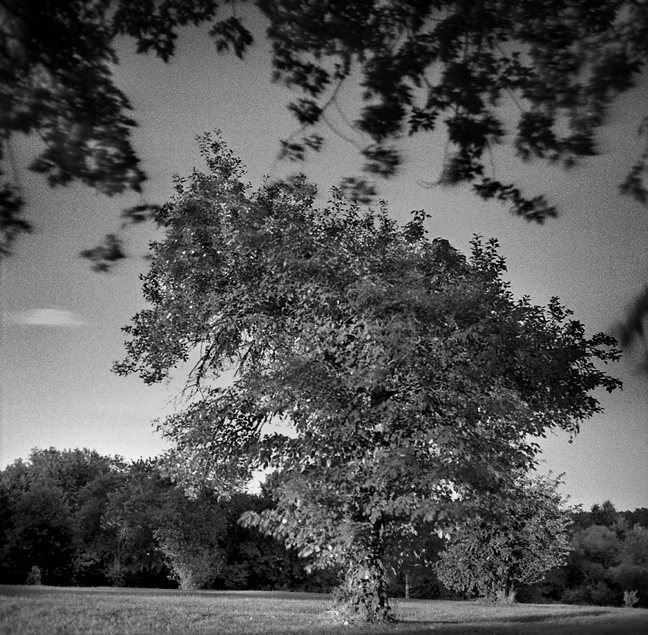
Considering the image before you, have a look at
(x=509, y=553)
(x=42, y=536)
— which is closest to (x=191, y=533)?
(x=42, y=536)

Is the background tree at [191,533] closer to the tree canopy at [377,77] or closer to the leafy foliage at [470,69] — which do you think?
the tree canopy at [377,77]

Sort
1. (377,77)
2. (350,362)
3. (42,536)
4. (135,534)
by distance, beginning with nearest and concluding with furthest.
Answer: (377,77)
(350,362)
(135,534)
(42,536)

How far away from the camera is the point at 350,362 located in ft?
38.2

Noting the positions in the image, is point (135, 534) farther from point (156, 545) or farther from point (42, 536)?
point (42, 536)

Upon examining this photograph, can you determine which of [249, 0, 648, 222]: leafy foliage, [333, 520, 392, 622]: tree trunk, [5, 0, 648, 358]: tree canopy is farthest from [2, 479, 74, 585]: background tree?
[249, 0, 648, 222]: leafy foliage

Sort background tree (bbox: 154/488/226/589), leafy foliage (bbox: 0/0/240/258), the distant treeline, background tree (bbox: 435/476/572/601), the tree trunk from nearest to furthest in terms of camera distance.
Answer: leafy foliage (bbox: 0/0/240/258) < the tree trunk < background tree (bbox: 435/476/572/601) < background tree (bbox: 154/488/226/589) < the distant treeline

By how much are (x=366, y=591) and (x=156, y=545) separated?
3417 centimetres

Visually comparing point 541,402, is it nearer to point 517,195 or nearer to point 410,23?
point 517,195

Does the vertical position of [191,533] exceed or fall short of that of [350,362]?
it falls short

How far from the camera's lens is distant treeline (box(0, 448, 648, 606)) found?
117 ft

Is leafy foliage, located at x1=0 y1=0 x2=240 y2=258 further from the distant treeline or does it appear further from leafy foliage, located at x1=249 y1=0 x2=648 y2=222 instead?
the distant treeline

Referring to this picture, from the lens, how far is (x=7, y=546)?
39.2 meters

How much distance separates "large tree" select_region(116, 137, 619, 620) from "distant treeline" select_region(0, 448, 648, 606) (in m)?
15.3

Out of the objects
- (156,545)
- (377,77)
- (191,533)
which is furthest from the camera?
(156,545)
